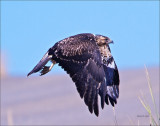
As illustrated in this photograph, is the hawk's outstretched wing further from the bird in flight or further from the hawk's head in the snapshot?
the hawk's head

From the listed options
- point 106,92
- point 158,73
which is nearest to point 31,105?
point 158,73

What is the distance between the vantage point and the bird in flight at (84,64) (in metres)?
6.97

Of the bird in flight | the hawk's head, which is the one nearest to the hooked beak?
the bird in flight

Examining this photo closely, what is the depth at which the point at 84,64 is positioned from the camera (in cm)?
721

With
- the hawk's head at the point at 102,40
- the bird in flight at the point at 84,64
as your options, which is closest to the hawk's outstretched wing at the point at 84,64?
the bird in flight at the point at 84,64

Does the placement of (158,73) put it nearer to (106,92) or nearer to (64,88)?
(64,88)

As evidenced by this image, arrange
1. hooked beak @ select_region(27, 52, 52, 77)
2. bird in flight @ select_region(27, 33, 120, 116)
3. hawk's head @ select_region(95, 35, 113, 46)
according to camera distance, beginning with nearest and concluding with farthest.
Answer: bird in flight @ select_region(27, 33, 120, 116) → hooked beak @ select_region(27, 52, 52, 77) → hawk's head @ select_region(95, 35, 113, 46)

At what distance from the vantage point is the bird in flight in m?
6.97

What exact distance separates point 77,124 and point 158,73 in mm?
3811

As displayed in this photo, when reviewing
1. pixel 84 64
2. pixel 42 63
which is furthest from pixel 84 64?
pixel 42 63

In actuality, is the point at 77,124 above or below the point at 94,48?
below

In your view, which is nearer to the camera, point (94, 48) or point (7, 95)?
point (94, 48)

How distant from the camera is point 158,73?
14.3 metres

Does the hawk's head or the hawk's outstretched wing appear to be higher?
the hawk's head
